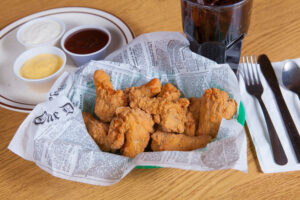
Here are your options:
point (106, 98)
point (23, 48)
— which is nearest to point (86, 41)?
point (23, 48)

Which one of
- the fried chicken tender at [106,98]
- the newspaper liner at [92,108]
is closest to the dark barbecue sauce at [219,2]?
the newspaper liner at [92,108]

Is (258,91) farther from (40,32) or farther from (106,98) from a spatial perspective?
(40,32)

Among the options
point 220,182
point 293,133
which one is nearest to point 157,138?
point 220,182

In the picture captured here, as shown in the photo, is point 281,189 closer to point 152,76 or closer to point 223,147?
point 223,147

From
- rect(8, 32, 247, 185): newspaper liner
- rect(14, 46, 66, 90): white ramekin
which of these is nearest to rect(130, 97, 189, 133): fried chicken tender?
A: rect(8, 32, 247, 185): newspaper liner

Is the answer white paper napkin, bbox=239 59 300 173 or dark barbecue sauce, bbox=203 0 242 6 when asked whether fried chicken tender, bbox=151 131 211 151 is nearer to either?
white paper napkin, bbox=239 59 300 173
